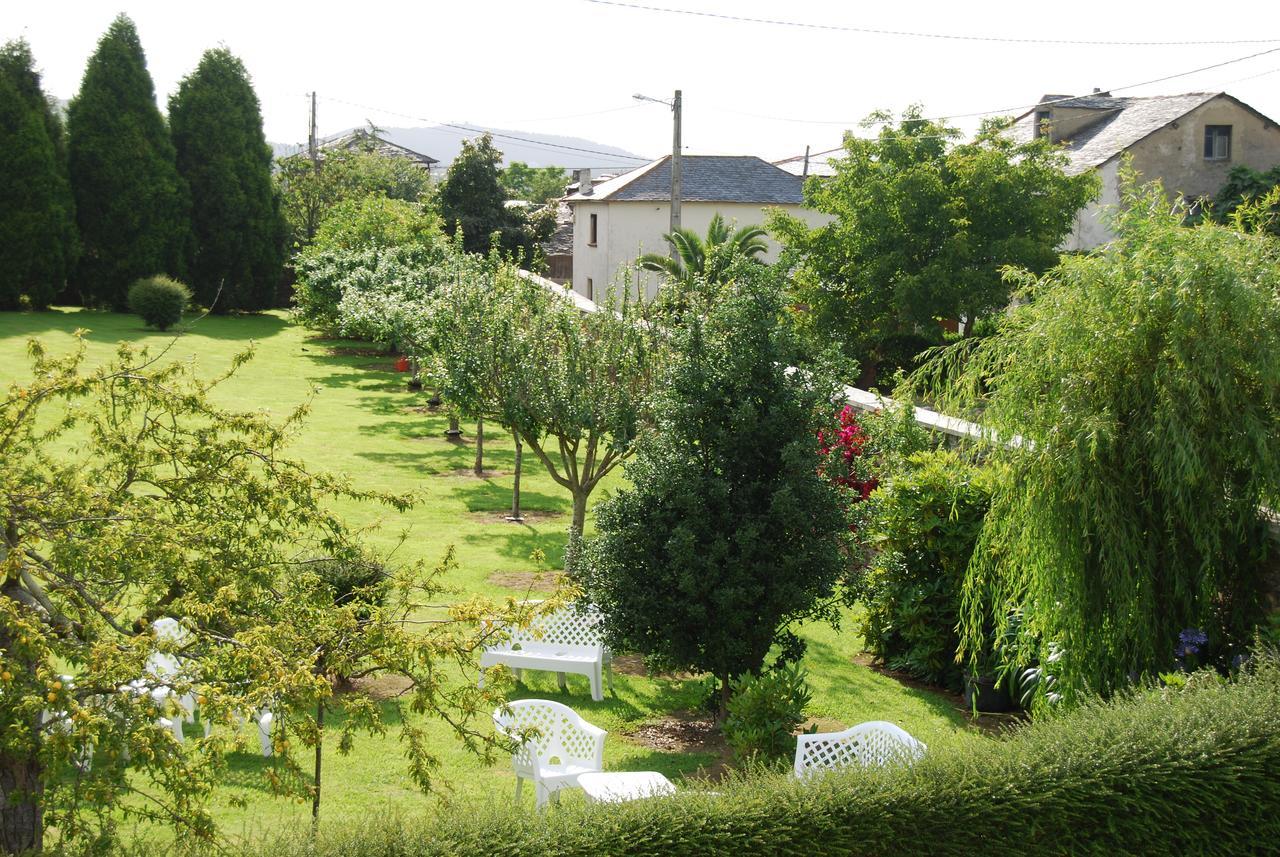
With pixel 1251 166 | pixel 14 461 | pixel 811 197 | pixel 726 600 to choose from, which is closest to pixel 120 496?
pixel 14 461

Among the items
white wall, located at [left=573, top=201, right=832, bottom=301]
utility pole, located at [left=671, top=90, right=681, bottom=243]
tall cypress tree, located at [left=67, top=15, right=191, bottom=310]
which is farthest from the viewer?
white wall, located at [left=573, top=201, right=832, bottom=301]

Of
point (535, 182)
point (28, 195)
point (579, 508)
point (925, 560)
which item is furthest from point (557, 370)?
point (535, 182)

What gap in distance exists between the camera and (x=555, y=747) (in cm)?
834

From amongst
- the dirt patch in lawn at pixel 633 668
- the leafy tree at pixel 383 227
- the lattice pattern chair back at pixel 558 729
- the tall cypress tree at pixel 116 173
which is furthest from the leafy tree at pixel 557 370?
the tall cypress tree at pixel 116 173

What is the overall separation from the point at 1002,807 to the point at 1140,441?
2.80 meters

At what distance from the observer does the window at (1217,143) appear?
39094 millimetres

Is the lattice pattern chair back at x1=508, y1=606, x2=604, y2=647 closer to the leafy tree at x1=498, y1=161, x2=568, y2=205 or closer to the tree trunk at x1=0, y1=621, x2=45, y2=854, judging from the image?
the tree trunk at x1=0, y1=621, x2=45, y2=854

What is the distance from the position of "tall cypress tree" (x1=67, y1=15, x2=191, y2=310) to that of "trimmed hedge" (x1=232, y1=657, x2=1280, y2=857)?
40.4 m

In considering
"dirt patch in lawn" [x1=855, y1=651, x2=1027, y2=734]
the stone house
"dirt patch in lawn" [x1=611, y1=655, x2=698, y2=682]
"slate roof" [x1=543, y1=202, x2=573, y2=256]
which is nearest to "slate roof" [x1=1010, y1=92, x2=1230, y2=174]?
the stone house

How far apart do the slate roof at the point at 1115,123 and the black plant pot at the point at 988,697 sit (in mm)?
29386

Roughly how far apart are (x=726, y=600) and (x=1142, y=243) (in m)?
4.06

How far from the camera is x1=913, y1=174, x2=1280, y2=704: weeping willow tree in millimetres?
7164

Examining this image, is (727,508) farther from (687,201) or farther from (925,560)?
(687,201)

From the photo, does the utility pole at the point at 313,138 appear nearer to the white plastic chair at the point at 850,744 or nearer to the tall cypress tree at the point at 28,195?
the tall cypress tree at the point at 28,195
